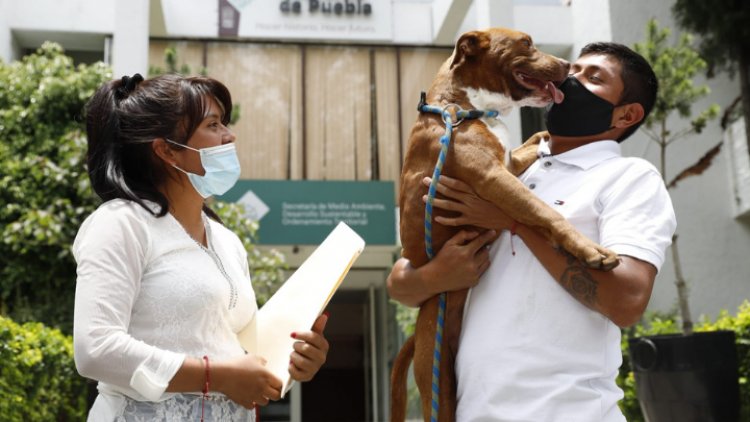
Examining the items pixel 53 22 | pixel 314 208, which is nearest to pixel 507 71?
pixel 314 208

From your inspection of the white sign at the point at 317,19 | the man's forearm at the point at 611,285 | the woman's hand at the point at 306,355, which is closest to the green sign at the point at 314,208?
the white sign at the point at 317,19

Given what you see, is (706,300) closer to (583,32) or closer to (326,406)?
(583,32)

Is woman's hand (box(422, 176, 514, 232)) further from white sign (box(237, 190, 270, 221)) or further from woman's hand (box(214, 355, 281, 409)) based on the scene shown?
white sign (box(237, 190, 270, 221))

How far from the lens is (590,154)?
206 centimetres

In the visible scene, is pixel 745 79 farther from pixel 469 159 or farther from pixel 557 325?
pixel 557 325

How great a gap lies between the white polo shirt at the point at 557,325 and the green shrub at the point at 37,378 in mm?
3295

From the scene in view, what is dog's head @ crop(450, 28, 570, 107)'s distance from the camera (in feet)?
6.94

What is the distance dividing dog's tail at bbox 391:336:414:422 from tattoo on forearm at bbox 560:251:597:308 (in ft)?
1.64

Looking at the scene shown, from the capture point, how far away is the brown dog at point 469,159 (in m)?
1.93

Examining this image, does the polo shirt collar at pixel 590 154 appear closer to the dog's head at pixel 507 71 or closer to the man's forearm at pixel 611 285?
the dog's head at pixel 507 71

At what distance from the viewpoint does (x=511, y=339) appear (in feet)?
5.98

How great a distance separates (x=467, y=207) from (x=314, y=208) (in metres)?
9.08

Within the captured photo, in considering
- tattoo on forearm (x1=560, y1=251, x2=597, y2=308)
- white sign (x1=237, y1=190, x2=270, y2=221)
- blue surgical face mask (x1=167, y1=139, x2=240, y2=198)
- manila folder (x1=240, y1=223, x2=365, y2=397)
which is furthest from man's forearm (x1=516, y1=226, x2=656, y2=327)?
white sign (x1=237, y1=190, x2=270, y2=221)

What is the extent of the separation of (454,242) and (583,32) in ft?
28.1
